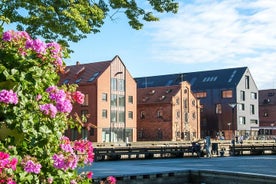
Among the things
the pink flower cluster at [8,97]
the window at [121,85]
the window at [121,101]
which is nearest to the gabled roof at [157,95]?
the window at [121,101]

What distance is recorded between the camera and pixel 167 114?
69688 mm

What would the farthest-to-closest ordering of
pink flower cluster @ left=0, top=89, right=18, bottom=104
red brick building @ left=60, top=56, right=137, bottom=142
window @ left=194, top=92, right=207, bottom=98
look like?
window @ left=194, top=92, right=207, bottom=98, red brick building @ left=60, top=56, right=137, bottom=142, pink flower cluster @ left=0, top=89, right=18, bottom=104

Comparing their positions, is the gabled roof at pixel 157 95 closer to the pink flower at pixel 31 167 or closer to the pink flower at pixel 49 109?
the pink flower at pixel 49 109

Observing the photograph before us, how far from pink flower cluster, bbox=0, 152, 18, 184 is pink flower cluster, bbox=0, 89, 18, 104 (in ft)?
1.73

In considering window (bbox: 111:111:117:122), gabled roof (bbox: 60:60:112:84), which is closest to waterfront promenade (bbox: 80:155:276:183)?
window (bbox: 111:111:117:122)

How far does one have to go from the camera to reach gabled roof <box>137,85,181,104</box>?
70619 mm

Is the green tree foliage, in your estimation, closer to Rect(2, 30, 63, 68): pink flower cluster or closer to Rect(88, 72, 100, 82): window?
Rect(2, 30, 63, 68): pink flower cluster

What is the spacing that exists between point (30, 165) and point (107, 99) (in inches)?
2252

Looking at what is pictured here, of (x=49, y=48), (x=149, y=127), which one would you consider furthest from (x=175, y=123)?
(x=49, y=48)

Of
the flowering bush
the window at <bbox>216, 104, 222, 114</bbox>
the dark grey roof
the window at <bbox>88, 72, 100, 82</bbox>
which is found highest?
the dark grey roof

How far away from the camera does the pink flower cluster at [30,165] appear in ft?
14.2

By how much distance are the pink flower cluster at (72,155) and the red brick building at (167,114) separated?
63920 mm

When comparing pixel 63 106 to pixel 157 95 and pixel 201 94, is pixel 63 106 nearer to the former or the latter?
pixel 157 95

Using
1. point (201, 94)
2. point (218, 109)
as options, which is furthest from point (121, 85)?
point (218, 109)
